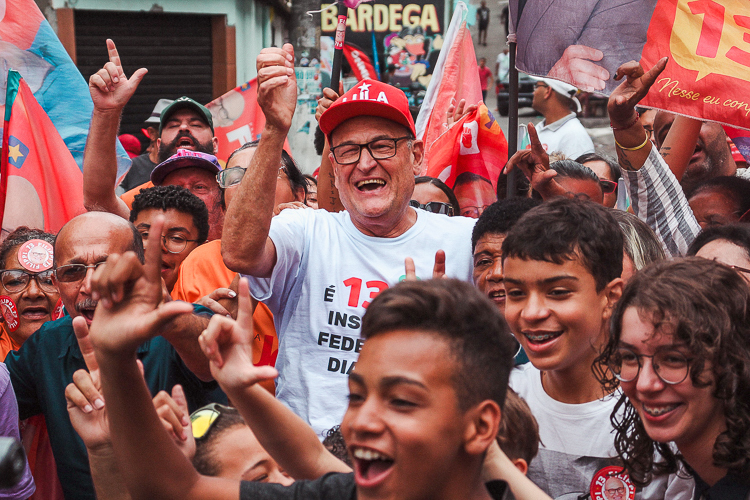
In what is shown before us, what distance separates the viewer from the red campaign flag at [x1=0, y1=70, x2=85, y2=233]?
4.31m

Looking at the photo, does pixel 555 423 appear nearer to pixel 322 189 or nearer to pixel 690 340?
pixel 690 340

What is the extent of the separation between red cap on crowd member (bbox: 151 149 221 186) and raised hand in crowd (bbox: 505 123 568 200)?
1.80m

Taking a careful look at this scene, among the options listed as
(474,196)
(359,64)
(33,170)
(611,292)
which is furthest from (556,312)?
(359,64)

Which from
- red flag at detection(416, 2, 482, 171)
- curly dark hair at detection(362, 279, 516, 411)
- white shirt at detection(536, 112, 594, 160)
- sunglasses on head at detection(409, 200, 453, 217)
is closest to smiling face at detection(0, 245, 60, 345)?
sunglasses on head at detection(409, 200, 453, 217)

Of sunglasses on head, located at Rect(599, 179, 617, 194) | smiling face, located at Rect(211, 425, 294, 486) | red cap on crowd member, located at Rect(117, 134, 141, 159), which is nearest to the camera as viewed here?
smiling face, located at Rect(211, 425, 294, 486)

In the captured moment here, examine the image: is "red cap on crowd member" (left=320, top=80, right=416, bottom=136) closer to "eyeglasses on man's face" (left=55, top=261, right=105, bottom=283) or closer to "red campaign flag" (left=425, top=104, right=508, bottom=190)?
"eyeglasses on man's face" (left=55, top=261, right=105, bottom=283)

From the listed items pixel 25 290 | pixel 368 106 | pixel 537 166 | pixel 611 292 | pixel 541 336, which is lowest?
pixel 25 290

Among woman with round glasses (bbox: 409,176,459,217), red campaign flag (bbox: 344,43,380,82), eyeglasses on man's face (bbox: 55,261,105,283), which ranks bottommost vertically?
eyeglasses on man's face (bbox: 55,261,105,283)

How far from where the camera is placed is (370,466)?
1566mm

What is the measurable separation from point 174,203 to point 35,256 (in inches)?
29.9

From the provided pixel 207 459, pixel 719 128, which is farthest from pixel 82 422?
pixel 719 128

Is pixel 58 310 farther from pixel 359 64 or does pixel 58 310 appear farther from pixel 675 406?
Answer: pixel 359 64

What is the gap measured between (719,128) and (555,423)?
10.3 ft

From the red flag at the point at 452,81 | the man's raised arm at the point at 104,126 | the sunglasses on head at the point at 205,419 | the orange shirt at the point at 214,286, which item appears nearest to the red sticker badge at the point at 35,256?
the man's raised arm at the point at 104,126
